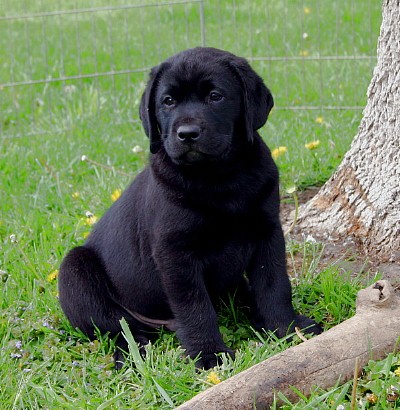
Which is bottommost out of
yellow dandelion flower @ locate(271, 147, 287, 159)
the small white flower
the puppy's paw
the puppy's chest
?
the puppy's paw

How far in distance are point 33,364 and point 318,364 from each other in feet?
3.73

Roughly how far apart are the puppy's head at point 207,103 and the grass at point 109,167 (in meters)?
0.73

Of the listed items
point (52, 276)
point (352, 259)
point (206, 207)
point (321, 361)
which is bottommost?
point (52, 276)

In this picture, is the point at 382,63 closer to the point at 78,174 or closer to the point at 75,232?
the point at 75,232

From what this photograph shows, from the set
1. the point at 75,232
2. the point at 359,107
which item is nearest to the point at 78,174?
the point at 75,232

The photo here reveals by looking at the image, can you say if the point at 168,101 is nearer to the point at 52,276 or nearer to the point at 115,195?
the point at 52,276

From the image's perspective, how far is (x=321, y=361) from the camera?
2.42 m

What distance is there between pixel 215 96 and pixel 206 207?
16.6 inches

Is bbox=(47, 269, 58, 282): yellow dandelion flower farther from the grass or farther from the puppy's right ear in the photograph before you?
the puppy's right ear

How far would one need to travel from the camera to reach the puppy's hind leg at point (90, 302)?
314cm

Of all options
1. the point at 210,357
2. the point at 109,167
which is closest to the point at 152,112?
the point at 210,357

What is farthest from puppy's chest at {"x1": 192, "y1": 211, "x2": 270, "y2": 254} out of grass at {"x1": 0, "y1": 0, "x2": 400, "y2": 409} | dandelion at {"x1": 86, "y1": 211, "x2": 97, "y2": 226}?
dandelion at {"x1": 86, "y1": 211, "x2": 97, "y2": 226}

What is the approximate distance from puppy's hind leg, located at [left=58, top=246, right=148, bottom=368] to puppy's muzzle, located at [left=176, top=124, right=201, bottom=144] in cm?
80

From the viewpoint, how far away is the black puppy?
2.88 meters
